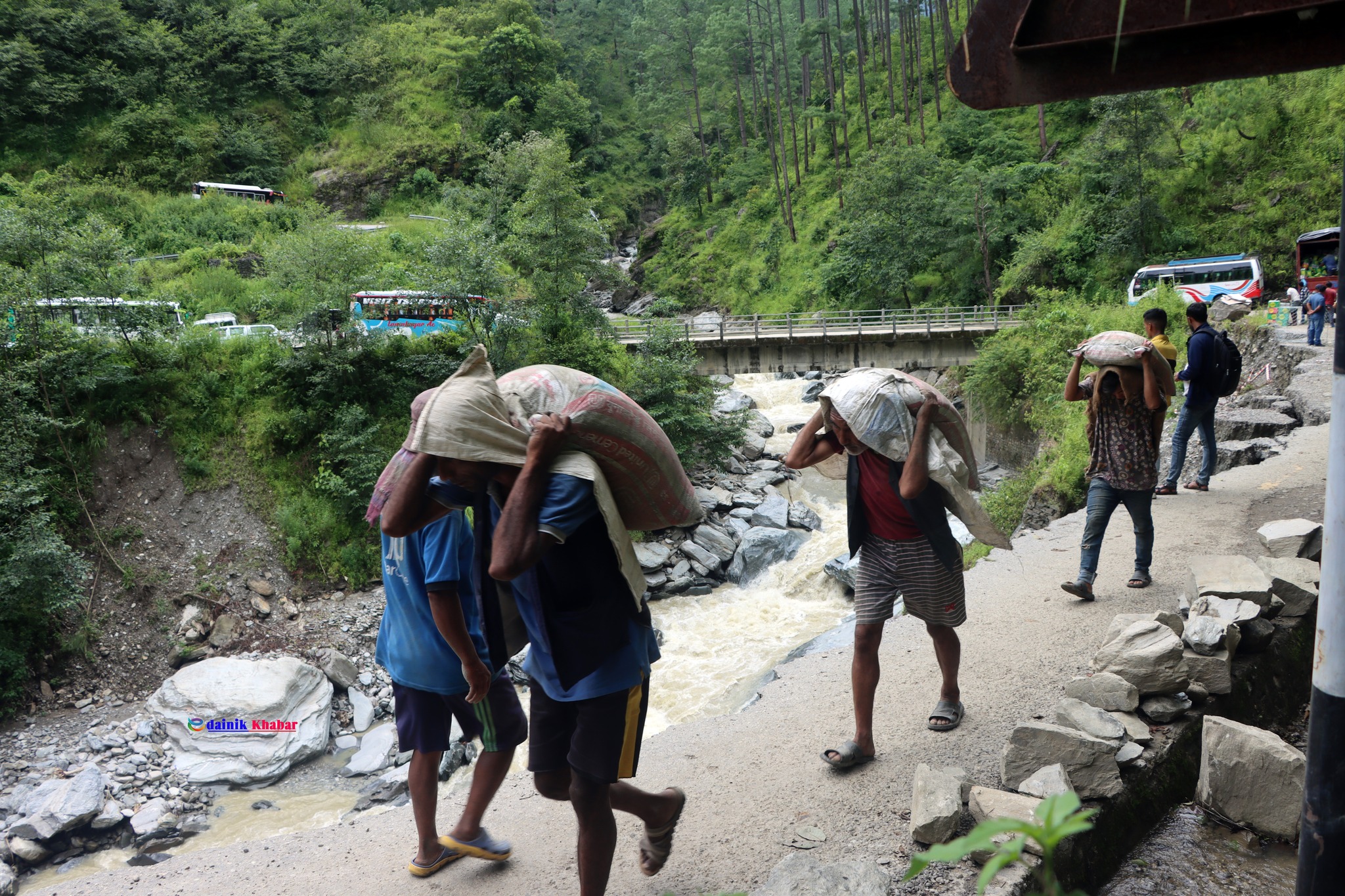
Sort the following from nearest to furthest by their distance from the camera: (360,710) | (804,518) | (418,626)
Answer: (418,626) < (360,710) < (804,518)

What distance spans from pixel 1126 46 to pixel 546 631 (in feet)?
7.23

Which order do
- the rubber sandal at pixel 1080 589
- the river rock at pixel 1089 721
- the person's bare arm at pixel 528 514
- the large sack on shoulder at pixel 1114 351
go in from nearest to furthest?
the person's bare arm at pixel 528 514
the river rock at pixel 1089 721
the large sack on shoulder at pixel 1114 351
the rubber sandal at pixel 1080 589

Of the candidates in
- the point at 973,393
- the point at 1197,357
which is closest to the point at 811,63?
the point at 973,393

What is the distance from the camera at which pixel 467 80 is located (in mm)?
42625

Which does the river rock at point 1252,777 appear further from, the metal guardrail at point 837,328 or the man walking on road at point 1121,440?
the metal guardrail at point 837,328

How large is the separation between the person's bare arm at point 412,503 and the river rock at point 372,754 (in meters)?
7.34

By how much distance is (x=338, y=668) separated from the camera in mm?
10453

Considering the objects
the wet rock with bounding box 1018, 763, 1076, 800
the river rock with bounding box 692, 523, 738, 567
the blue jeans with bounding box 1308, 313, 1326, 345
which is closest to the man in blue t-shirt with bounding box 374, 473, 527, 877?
the wet rock with bounding box 1018, 763, 1076, 800

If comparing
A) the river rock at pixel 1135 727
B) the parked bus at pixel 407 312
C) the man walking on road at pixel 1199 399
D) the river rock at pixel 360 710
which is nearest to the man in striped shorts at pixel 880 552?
the river rock at pixel 1135 727

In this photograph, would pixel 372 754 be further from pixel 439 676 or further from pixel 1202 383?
pixel 1202 383

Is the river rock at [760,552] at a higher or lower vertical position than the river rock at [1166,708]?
lower

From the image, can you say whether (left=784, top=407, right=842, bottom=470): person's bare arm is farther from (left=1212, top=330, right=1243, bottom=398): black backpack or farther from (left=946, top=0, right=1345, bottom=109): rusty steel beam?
(left=1212, top=330, right=1243, bottom=398): black backpack

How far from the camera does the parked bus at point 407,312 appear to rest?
16547 mm

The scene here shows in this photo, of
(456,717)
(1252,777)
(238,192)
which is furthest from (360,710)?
(238,192)
